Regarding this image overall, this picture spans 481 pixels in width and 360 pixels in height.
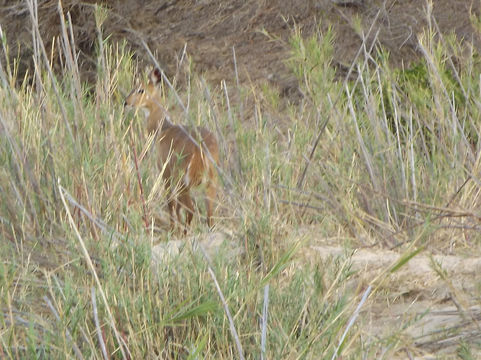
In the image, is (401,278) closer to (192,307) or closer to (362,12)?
(192,307)

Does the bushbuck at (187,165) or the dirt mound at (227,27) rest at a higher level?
the bushbuck at (187,165)

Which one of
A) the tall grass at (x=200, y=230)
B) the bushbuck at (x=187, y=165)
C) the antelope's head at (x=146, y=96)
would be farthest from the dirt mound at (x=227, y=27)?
the bushbuck at (x=187, y=165)

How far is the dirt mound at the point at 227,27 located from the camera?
8.92 meters

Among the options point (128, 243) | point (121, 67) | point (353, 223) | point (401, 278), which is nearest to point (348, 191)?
point (353, 223)

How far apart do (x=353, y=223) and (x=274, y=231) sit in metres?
0.65

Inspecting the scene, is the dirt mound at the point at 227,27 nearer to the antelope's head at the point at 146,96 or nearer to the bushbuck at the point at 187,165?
the antelope's head at the point at 146,96

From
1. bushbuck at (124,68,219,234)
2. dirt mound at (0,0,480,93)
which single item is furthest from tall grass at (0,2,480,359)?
dirt mound at (0,0,480,93)

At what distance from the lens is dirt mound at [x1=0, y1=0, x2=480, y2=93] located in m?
8.92

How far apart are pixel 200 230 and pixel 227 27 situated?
6.18m

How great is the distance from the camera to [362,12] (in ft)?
29.6

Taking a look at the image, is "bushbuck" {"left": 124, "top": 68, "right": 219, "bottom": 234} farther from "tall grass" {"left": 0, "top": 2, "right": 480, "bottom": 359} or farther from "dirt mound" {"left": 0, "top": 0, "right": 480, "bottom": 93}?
"dirt mound" {"left": 0, "top": 0, "right": 480, "bottom": 93}

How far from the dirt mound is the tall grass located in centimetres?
312

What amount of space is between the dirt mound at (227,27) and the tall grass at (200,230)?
10.2ft

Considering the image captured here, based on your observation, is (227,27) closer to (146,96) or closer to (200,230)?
(146,96)
